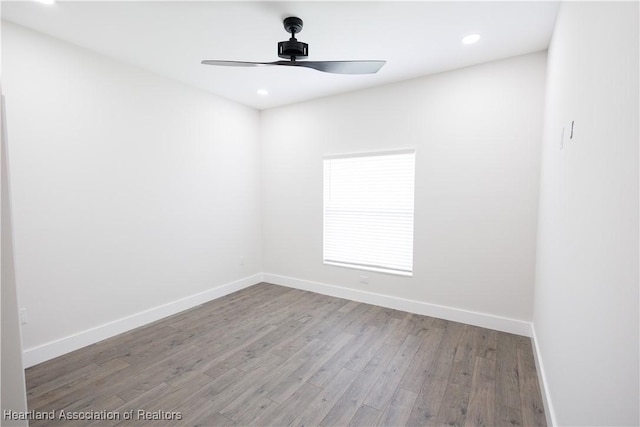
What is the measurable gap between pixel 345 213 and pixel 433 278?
1403 millimetres

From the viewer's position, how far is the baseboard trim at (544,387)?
1686 millimetres

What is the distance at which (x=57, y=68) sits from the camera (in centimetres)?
249

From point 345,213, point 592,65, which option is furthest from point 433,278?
point 592,65

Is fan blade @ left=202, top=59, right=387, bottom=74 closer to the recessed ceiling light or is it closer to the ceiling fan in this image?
the ceiling fan

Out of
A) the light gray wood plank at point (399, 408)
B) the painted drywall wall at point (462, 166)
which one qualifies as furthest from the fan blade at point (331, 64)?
the light gray wood plank at point (399, 408)

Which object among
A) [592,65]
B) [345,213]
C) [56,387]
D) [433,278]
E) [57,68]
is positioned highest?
[57,68]

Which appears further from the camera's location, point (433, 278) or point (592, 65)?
point (433, 278)

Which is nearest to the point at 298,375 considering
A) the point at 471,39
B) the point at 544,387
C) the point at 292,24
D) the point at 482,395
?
the point at 482,395

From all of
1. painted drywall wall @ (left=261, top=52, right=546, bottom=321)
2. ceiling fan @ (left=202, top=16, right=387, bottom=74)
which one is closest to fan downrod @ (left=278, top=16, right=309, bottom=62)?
ceiling fan @ (left=202, top=16, right=387, bottom=74)

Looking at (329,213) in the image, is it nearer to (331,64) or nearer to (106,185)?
(331,64)

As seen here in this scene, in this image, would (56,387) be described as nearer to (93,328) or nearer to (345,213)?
(93,328)

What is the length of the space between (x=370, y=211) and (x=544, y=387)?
2375mm

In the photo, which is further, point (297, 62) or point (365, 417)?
point (297, 62)

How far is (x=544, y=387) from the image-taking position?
195 cm
